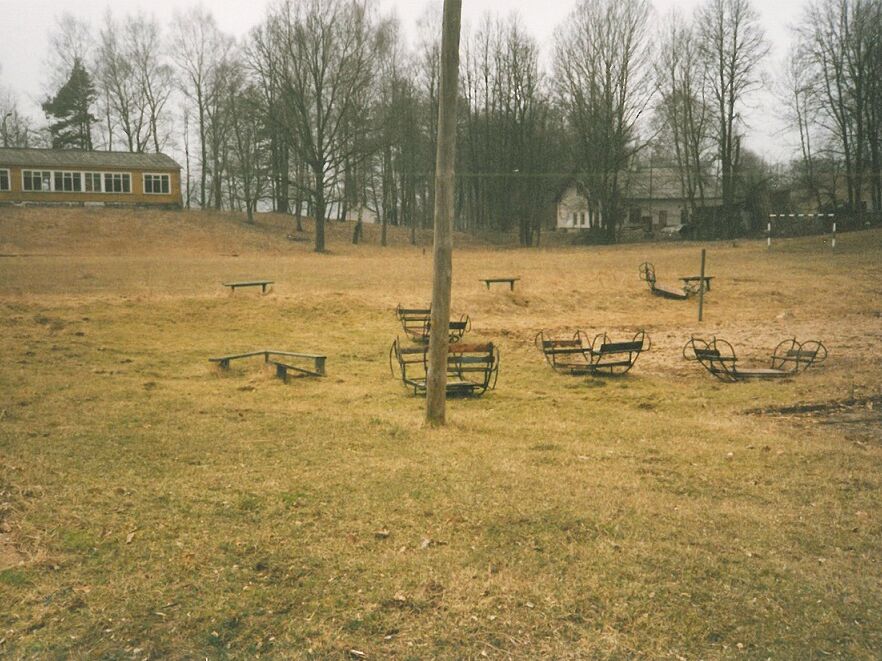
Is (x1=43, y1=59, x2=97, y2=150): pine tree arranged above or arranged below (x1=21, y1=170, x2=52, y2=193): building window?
above

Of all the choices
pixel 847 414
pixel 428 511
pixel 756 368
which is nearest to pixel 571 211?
pixel 756 368

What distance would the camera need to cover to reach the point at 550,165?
231 ft

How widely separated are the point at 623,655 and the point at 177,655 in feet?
7.58

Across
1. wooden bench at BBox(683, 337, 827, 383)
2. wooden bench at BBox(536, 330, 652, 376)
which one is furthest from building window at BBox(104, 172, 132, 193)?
wooden bench at BBox(683, 337, 827, 383)

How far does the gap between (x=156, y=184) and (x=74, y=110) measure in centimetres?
1318

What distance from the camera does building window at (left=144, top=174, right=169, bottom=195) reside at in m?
61.1

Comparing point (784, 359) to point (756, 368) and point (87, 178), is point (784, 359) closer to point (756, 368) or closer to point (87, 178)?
point (756, 368)

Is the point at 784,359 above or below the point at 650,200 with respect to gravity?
below

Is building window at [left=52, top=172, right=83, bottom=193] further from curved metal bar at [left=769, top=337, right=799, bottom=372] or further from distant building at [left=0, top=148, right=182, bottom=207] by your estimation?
curved metal bar at [left=769, top=337, right=799, bottom=372]

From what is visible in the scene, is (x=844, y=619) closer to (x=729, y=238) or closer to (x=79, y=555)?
(x=79, y=555)

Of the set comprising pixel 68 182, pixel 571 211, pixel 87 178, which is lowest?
pixel 571 211

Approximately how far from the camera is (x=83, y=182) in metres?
59.0

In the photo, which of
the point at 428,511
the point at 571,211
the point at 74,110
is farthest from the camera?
the point at 571,211

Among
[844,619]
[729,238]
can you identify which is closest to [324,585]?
[844,619]
